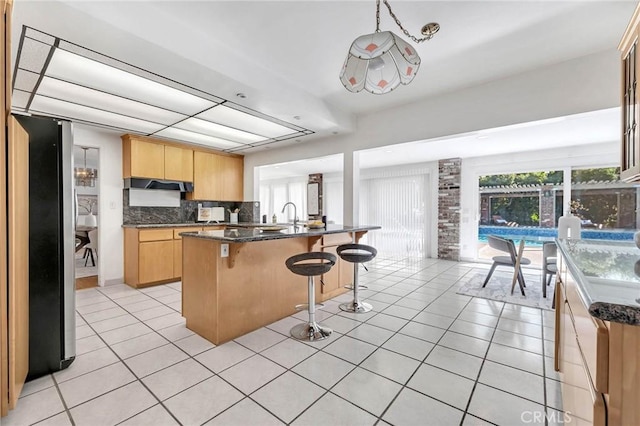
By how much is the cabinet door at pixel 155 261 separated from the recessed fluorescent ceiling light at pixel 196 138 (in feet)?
5.63

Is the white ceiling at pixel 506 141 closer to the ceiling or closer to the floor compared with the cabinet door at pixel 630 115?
closer to the ceiling

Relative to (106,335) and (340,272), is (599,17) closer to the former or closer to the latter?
(340,272)

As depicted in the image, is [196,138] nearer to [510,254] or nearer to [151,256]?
[151,256]

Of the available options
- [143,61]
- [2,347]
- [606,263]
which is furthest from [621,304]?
[143,61]

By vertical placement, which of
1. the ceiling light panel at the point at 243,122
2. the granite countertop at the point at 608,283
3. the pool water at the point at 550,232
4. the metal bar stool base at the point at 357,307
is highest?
the ceiling light panel at the point at 243,122

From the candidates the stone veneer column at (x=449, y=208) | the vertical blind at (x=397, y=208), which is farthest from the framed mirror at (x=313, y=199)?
the stone veneer column at (x=449, y=208)

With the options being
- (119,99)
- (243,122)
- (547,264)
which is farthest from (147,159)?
(547,264)

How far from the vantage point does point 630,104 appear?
6.00 ft

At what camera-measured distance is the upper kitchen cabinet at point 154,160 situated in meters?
4.49

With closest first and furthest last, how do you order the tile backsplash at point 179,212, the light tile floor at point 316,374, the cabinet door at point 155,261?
the light tile floor at point 316,374
the cabinet door at point 155,261
the tile backsplash at point 179,212

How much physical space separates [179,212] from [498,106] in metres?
5.43

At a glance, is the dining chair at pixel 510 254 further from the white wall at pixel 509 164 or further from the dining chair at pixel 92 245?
the dining chair at pixel 92 245

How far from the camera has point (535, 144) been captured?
5223mm

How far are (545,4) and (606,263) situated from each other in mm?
1958
